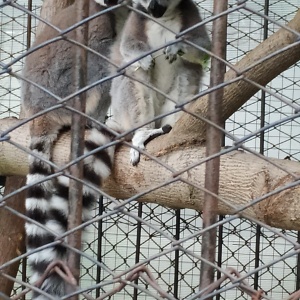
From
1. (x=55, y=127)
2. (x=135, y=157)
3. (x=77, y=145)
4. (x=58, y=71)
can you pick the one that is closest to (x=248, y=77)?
(x=135, y=157)

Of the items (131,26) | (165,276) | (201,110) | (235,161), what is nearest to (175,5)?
(131,26)

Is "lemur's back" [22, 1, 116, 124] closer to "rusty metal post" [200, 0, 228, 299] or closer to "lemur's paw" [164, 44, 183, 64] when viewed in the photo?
"lemur's paw" [164, 44, 183, 64]

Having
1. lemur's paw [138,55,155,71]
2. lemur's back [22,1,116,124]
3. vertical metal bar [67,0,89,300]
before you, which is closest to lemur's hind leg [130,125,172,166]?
lemur's paw [138,55,155,71]

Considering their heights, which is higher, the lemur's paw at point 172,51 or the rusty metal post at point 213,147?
the lemur's paw at point 172,51

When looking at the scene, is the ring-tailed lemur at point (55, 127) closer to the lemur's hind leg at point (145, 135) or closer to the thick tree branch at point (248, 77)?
the lemur's hind leg at point (145, 135)

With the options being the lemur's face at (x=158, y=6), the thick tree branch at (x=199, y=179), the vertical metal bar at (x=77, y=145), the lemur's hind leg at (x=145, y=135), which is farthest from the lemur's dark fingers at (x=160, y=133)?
the vertical metal bar at (x=77, y=145)

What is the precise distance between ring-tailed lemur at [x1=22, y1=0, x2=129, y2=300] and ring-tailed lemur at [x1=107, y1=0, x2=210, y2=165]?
23cm

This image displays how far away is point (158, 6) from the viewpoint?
8.85ft

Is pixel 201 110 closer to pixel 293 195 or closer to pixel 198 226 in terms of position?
pixel 293 195

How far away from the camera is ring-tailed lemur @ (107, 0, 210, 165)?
8.73ft

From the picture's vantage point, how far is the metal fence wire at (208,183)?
1229 millimetres

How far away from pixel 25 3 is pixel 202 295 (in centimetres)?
346

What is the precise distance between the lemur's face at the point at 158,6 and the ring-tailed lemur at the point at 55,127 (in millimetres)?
347

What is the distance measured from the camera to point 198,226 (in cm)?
395
